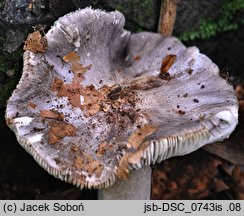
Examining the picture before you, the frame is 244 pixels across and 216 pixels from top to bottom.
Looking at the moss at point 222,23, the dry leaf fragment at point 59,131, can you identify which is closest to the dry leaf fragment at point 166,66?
the moss at point 222,23

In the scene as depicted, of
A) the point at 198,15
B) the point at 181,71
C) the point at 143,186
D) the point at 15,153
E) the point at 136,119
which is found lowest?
the point at 15,153

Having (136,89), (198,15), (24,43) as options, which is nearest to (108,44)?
(136,89)

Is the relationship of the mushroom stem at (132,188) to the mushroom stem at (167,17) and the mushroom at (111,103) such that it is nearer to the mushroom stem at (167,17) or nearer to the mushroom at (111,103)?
the mushroom at (111,103)

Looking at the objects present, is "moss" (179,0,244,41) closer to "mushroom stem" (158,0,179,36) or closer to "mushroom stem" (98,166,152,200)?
"mushroom stem" (158,0,179,36)

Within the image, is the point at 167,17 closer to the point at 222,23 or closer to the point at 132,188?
the point at 222,23

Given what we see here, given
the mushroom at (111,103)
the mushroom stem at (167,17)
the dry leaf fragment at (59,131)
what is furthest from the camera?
the mushroom stem at (167,17)

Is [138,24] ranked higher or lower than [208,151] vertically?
higher

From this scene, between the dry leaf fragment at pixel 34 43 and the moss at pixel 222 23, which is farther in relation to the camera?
the moss at pixel 222 23

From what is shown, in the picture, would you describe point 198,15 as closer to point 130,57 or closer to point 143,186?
point 130,57
